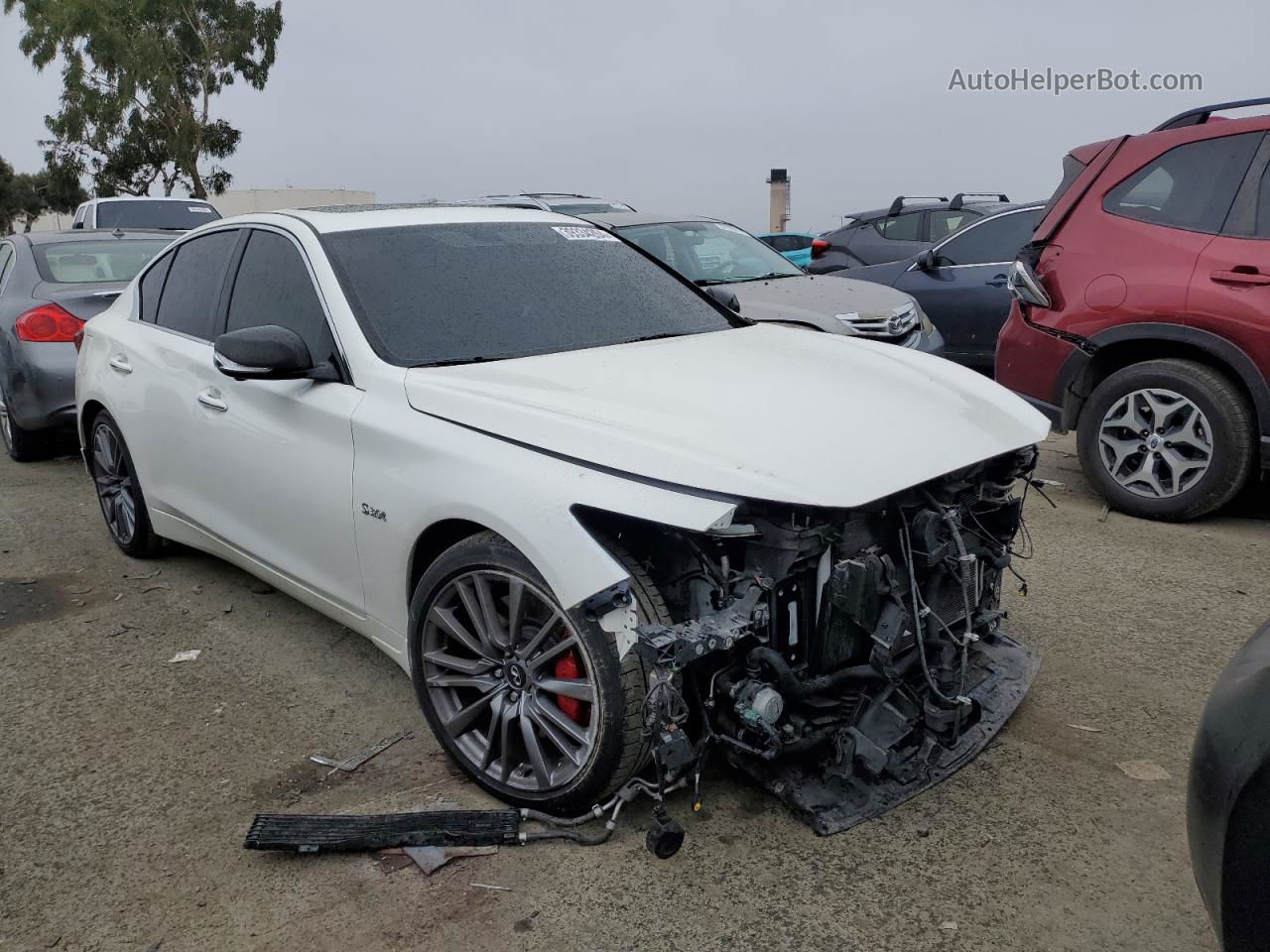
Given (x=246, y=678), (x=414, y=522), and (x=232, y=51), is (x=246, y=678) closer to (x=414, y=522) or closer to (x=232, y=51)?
(x=414, y=522)

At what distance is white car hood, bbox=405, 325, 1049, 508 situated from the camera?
257 cm

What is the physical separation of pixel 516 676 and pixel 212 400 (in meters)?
1.86

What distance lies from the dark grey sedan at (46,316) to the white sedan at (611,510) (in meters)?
3.67

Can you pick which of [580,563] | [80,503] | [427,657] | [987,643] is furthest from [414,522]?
[80,503]

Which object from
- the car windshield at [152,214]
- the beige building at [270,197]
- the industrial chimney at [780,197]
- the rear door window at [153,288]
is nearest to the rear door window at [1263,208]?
the rear door window at [153,288]

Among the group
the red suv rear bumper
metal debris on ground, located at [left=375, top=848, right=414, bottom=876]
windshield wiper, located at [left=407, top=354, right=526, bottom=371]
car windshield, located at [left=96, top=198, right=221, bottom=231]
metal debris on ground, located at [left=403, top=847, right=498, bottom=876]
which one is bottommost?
metal debris on ground, located at [left=375, top=848, right=414, bottom=876]

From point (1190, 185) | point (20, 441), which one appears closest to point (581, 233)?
point (1190, 185)

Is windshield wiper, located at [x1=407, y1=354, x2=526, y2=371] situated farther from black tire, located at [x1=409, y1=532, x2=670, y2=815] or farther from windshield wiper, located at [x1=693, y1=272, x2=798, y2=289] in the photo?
windshield wiper, located at [x1=693, y1=272, x2=798, y2=289]

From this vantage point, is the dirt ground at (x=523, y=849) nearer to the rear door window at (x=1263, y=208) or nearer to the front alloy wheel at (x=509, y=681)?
the front alloy wheel at (x=509, y=681)

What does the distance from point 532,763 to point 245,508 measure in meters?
1.68

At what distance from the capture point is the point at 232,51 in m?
35.3

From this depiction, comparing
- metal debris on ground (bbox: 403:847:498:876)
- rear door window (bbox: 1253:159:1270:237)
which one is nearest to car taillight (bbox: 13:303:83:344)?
metal debris on ground (bbox: 403:847:498:876)

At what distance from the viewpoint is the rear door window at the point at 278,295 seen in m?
3.53

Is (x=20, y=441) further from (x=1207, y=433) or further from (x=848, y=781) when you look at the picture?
(x=1207, y=433)
